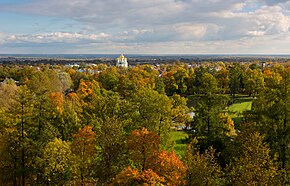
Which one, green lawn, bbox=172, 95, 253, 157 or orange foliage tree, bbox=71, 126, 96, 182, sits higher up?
orange foliage tree, bbox=71, 126, 96, 182

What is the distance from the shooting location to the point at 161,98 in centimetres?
3053

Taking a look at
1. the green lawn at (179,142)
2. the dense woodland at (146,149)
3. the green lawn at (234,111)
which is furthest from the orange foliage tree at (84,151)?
the green lawn at (234,111)

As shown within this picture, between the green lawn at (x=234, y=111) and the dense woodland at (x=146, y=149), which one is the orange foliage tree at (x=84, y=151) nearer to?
the dense woodland at (x=146, y=149)

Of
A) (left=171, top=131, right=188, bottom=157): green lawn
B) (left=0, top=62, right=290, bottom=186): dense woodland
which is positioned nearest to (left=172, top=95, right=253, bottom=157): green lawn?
(left=171, top=131, right=188, bottom=157): green lawn

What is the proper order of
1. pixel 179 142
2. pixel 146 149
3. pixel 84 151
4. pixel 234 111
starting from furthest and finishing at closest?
pixel 234 111 < pixel 179 142 < pixel 84 151 < pixel 146 149

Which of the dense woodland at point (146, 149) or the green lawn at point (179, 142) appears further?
the green lawn at point (179, 142)

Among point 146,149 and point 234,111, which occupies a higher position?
point 146,149

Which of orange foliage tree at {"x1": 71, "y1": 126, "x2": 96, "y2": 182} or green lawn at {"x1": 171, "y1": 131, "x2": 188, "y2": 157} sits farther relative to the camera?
green lawn at {"x1": 171, "y1": 131, "x2": 188, "y2": 157}

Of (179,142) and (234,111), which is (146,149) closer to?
(179,142)

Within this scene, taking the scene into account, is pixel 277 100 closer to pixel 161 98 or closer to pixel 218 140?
pixel 218 140

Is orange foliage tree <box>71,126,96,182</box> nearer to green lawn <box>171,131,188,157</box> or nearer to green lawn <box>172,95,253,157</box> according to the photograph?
green lawn <box>171,131,188,157</box>

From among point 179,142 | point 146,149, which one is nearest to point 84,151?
point 146,149

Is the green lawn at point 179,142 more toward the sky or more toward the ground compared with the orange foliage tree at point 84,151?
more toward the ground

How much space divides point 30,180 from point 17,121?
466cm
